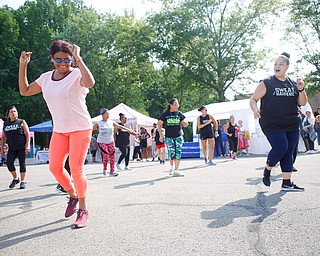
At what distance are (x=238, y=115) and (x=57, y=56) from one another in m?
17.3

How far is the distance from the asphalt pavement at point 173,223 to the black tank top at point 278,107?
973 millimetres

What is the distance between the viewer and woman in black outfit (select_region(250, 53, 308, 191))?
555cm

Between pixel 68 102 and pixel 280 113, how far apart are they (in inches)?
122

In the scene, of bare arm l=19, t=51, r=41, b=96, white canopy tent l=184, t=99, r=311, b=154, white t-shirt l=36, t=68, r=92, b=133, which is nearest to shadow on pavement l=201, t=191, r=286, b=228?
white t-shirt l=36, t=68, r=92, b=133

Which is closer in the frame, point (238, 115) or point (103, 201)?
point (103, 201)

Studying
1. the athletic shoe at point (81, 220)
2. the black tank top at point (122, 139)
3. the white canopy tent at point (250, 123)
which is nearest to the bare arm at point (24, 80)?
the athletic shoe at point (81, 220)

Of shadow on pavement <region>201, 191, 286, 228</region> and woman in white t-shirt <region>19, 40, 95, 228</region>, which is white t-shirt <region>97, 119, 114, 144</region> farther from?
woman in white t-shirt <region>19, 40, 95, 228</region>

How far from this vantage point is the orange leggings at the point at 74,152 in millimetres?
4043

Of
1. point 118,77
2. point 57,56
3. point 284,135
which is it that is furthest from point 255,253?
point 118,77

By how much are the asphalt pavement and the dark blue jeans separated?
448 mm

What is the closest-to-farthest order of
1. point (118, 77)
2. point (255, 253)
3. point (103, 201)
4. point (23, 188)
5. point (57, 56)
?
point (255, 253), point (57, 56), point (103, 201), point (23, 188), point (118, 77)

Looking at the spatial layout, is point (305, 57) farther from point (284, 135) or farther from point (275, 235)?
point (275, 235)

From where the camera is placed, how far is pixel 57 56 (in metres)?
4.03

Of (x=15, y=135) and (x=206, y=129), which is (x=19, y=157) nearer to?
(x=15, y=135)
